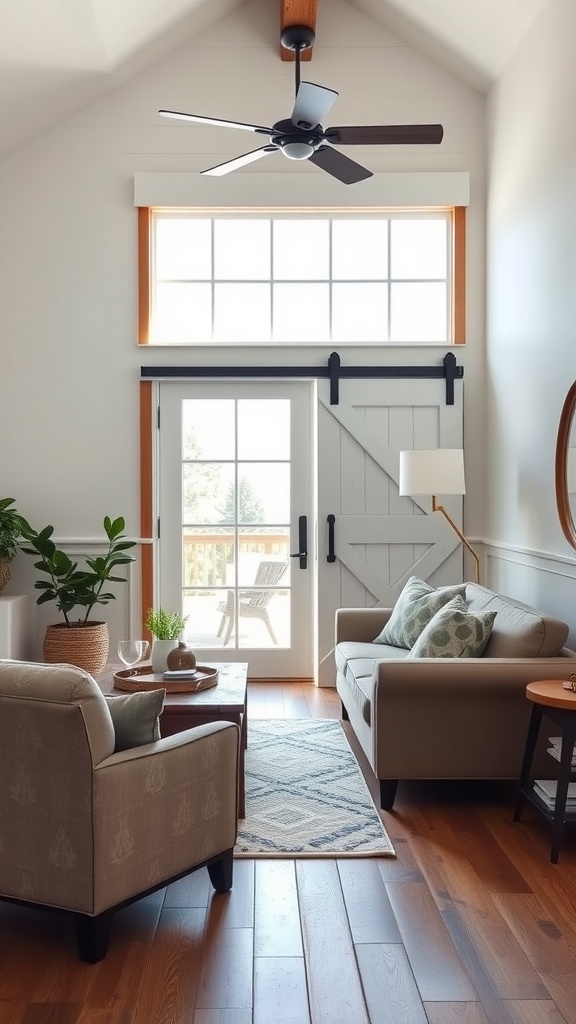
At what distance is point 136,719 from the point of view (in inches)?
99.9

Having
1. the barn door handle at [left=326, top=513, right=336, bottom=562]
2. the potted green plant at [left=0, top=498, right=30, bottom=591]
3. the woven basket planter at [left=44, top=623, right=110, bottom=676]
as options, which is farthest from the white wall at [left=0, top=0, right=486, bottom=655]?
the barn door handle at [left=326, top=513, right=336, bottom=562]

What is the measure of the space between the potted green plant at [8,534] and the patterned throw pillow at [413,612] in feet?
7.48

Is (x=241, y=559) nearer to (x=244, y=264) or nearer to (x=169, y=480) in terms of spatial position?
(x=169, y=480)

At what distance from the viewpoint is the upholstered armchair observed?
2.31 meters

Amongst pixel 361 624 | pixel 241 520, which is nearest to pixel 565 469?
pixel 361 624

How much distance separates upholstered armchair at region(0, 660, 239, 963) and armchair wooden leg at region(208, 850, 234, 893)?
334 mm

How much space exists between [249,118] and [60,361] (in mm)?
1969

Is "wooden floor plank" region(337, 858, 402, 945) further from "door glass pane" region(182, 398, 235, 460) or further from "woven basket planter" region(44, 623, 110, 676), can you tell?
"door glass pane" region(182, 398, 235, 460)

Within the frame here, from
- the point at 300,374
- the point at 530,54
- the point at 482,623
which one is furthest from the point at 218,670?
the point at 530,54

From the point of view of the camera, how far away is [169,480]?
6059mm

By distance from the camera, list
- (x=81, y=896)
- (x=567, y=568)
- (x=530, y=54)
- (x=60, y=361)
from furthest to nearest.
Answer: (x=60, y=361), (x=530, y=54), (x=567, y=568), (x=81, y=896)

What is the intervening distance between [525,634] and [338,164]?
2156 millimetres

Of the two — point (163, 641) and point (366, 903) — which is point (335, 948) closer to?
point (366, 903)

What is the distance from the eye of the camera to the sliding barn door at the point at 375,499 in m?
5.97
